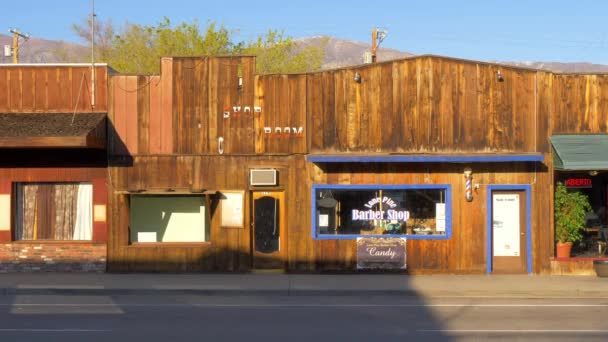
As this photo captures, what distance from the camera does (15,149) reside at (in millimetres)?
21156

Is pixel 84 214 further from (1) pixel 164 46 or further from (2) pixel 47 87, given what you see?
(1) pixel 164 46

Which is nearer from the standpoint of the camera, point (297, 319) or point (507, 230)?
point (297, 319)

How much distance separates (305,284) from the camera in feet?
62.8

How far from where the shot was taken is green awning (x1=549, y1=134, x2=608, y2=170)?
19.9 m

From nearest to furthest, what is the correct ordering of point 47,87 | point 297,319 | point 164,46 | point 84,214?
point 297,319
point 47,87
point 84,214
point 164,46

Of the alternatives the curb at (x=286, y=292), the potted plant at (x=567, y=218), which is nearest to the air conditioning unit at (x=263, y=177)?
the curb at (x=286, y=292)

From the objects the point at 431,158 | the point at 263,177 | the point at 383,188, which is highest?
the point at 431,158

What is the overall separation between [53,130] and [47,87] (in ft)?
5.99

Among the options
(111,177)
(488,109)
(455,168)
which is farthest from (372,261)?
(111,177)

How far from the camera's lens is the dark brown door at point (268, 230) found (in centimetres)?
2138

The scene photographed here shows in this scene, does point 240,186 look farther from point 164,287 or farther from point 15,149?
point 15,149

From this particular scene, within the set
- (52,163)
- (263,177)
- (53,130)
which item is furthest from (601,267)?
(52,163)

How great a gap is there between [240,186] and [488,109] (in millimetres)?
6698

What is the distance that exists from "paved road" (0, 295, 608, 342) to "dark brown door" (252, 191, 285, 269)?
358 centimetres
